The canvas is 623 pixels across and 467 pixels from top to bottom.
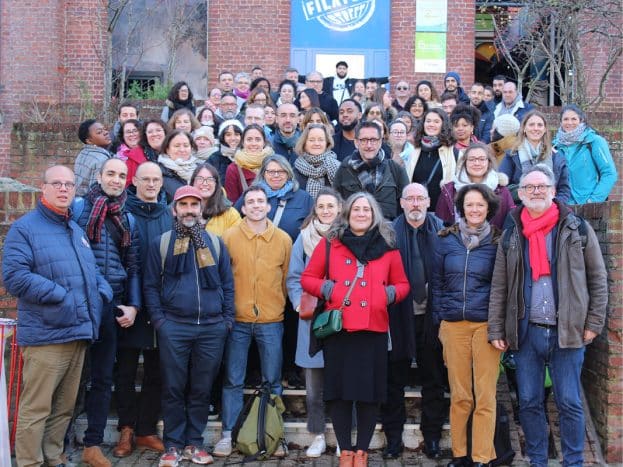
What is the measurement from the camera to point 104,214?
6344 millimetres

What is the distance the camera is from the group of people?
19.6 ft

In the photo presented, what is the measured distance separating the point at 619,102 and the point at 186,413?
13005 mm

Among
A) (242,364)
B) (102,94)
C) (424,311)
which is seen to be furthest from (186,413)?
(102,94)

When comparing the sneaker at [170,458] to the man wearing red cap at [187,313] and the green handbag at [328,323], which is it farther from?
the green handbag at [328,323]

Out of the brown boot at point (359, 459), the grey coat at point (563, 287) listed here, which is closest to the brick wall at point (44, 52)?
the brown boot at point (359, 459)

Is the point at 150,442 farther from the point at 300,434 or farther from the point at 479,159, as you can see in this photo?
the point at 479,159

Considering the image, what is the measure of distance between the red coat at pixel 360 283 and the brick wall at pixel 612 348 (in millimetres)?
1617

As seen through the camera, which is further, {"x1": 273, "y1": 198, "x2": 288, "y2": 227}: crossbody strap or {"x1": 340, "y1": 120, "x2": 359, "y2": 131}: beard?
{"x1": 340, "y1": 120, "x2": 359, "y2": 131}: beard

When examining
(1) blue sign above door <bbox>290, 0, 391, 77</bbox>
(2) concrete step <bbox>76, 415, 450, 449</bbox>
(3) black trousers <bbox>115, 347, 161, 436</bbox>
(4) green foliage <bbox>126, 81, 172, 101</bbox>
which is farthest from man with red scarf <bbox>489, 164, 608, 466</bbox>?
(1) blue sign above door <bbox>290, 0, 391, 77</bbox>

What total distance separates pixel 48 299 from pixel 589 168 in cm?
501

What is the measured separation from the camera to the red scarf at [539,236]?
6039 millimetres

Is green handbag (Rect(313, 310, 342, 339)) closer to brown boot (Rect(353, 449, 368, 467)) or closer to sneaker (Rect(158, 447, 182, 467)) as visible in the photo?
brown boot (Rect(353, 449, 368, 467))

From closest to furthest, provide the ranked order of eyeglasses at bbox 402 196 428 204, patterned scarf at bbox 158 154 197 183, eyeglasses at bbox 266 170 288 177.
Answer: eyeglasses at bbox 402 196 428 204, eyeglasses at bbox 266 170 288 177, patterned scarf at bbox 158 154 197 183

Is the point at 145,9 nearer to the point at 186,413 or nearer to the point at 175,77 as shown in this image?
the point at 175,77
